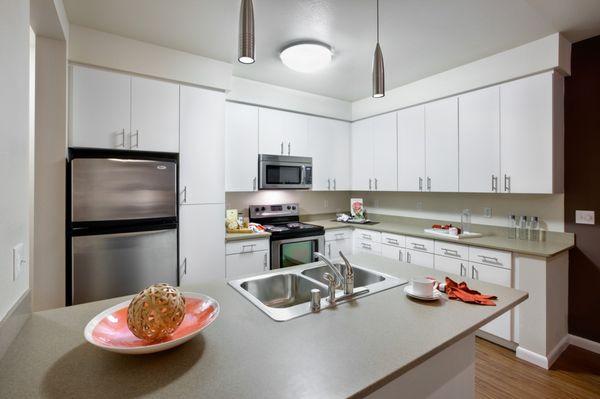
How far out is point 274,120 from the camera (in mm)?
3553

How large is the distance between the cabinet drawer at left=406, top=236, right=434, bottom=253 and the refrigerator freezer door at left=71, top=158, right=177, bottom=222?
2.41 m

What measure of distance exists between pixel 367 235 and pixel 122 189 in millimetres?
2702

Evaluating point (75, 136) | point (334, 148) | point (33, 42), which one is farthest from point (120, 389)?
point (334, 148)

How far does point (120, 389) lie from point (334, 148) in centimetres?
370

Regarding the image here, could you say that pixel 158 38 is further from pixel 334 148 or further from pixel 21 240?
pixel 334 148

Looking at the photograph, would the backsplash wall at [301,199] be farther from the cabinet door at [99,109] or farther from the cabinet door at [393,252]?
the cabinet door at [99,109]

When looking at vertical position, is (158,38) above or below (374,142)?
above

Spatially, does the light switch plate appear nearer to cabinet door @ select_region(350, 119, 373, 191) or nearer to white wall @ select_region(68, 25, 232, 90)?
cabinet door @ select_region(350, 119, 373, 191)

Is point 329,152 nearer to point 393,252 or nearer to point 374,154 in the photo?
point 374,154

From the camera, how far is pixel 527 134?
2.56m

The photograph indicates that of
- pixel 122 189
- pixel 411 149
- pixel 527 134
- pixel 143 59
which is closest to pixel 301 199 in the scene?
pixel 411 149

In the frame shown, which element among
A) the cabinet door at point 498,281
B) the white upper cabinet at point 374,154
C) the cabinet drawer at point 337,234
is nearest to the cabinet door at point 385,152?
the white upper cabinet at point 374,154

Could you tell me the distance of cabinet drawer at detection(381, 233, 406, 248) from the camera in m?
3.28

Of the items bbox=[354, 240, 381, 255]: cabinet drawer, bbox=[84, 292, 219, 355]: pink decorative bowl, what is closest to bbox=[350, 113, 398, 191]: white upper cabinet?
bbox=[354, 240, 381, 255]: cabinet drawer
